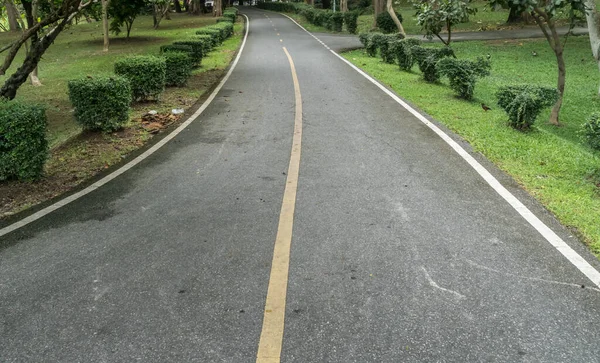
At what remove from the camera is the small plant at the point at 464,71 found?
12.1m

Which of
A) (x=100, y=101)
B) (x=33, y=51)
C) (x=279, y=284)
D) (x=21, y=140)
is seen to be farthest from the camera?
(x=33, y=51)

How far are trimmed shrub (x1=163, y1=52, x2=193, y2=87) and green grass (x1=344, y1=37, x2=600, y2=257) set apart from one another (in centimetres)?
603

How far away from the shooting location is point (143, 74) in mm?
11500

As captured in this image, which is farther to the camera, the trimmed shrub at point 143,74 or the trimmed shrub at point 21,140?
the trimmed shrub at point 143,74

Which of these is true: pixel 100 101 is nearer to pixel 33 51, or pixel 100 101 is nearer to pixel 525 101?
pixel 33 51

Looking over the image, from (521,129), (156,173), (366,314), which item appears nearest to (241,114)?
(156,173)

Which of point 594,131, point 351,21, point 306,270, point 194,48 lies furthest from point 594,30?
point 351,21

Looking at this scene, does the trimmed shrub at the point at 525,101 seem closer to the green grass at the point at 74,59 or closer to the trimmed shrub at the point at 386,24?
the green grass at the point at 74,59

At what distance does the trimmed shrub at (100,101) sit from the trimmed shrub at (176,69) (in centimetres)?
487

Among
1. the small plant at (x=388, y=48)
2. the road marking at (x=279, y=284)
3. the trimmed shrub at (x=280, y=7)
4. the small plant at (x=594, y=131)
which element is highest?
the trimmed shrub at (x=280, y=7)

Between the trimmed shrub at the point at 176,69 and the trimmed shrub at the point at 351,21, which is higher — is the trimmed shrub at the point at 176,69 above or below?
below

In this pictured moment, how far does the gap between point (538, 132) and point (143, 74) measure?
8.56m

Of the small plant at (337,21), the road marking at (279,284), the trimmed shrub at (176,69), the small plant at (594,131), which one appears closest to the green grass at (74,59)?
the trimmed shrub at (176,69)

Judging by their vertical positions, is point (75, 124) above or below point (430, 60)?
below
